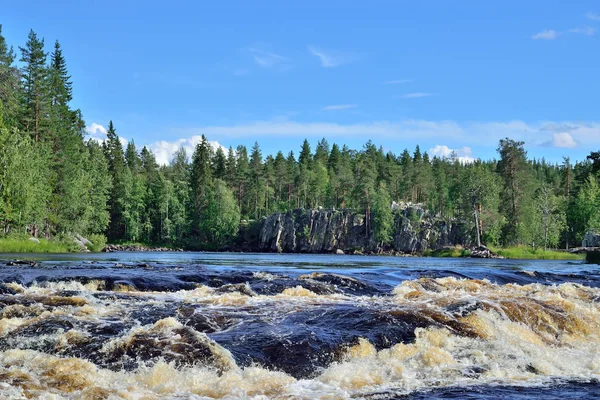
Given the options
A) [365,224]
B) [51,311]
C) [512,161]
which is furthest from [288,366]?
[365,224]

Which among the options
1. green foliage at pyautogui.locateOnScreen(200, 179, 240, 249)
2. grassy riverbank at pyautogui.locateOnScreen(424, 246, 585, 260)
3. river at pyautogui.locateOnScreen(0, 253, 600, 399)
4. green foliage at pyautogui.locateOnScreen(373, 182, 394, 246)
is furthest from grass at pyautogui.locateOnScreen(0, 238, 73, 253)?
green foliage at pyautogui.locateOnScreen(373, 182, 394, 246)

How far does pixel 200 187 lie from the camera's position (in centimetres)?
11312

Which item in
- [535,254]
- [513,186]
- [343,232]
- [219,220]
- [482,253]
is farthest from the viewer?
[343,232]

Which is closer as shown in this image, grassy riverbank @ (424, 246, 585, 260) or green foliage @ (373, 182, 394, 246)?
grassy riverbank @ (424, 246, 585, 260)

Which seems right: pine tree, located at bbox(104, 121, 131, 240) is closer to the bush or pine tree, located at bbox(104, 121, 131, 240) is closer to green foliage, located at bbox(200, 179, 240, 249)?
green foliage, located at bbox(200, 179, 240, 249)

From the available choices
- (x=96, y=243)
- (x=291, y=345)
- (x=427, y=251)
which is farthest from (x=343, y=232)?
(x=291, y=345)

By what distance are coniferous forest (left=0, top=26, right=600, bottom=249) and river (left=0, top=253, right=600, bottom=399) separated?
41.4 meters

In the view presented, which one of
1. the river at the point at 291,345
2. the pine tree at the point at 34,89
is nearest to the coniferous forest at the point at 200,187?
the pine tree at the point at 34,89

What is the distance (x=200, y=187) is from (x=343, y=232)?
31.9 meters

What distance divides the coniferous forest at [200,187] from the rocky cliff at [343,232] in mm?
3008

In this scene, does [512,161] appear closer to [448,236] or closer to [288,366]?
[448,236]

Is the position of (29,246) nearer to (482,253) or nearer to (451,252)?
(482,253)

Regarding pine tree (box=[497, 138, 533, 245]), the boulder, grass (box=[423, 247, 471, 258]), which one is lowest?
grass (box=[423, 247, 471, 258])

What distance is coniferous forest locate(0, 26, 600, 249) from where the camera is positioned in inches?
2371
